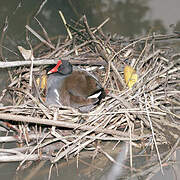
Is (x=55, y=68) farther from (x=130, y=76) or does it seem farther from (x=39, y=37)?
(x=130, y=76)

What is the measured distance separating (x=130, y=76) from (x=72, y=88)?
10.4 inches

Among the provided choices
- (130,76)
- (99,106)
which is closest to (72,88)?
(99,106)

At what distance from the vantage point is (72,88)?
3.71 feet

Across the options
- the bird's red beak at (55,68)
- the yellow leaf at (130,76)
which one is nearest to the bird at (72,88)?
the bird's red beak at (55,68)

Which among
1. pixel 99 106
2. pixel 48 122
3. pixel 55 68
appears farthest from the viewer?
pixel 55 68

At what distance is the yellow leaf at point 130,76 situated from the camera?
3.82 feet

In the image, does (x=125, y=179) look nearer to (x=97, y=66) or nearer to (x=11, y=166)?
(x=11, y=166)

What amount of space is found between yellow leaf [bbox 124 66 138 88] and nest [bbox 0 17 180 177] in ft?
0.08

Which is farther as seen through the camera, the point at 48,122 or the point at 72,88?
the point at 72,88

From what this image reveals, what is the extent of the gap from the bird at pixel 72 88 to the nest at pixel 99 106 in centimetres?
4

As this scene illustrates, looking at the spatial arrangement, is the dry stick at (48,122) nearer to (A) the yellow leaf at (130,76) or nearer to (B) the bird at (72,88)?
(B) the bird at (72,88)

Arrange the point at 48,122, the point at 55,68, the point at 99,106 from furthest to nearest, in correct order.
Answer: the point at 55,68 < the point at 99,106 < the point at 48,122

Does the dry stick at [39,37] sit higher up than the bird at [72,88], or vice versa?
the dry stick at [39,37]

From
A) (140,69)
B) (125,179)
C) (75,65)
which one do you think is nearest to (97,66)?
(75,65)
